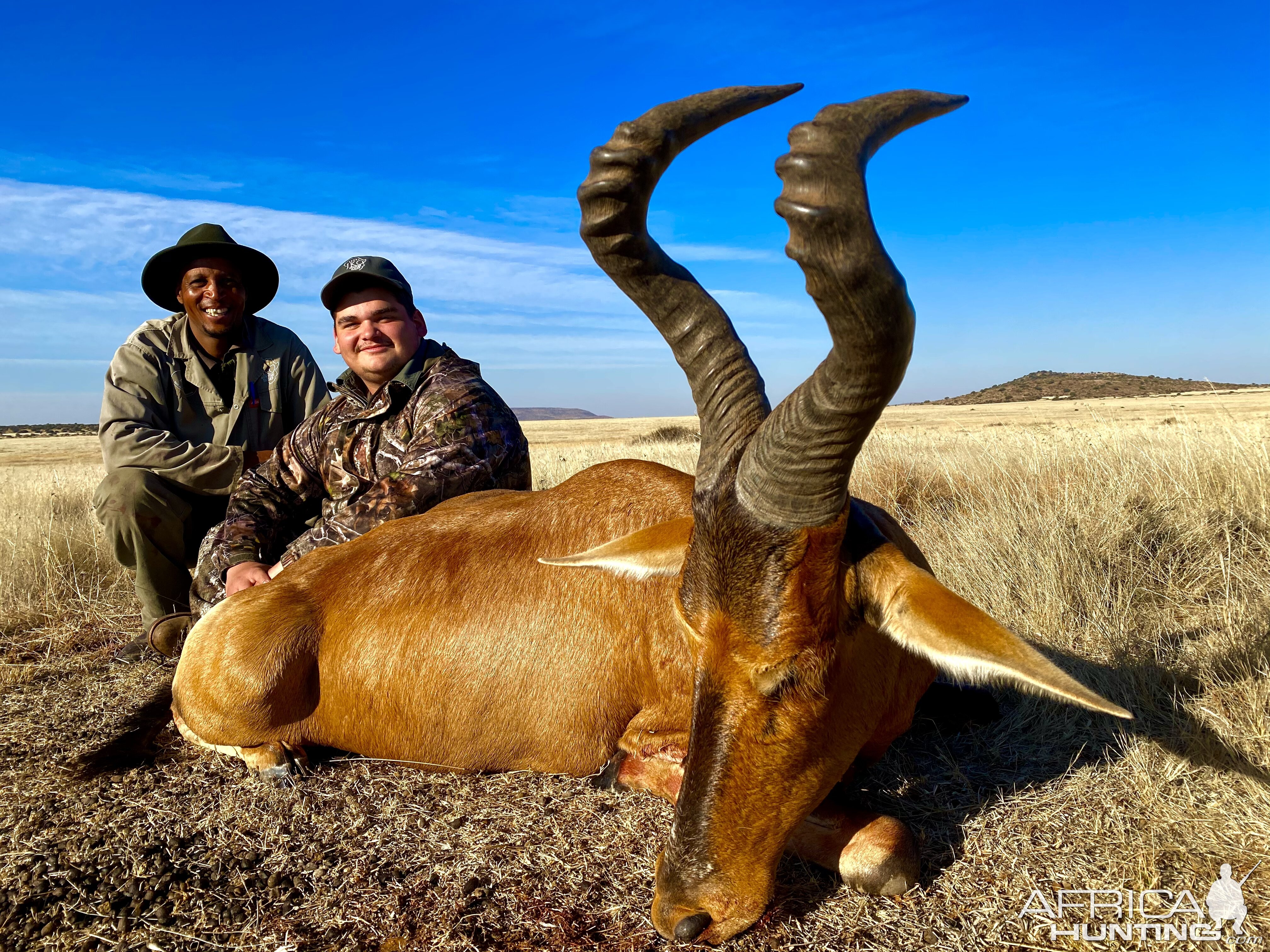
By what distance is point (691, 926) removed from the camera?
267 cm

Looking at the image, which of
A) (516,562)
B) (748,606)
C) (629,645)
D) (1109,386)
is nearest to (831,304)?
(748,606)

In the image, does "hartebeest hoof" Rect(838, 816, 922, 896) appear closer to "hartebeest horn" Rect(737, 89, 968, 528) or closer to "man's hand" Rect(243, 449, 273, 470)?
"hartebeest horn" Rect(737, 89, 968, 528)

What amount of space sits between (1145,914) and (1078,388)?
9370 centimetres

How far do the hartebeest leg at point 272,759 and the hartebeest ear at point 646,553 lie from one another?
6.58 ft

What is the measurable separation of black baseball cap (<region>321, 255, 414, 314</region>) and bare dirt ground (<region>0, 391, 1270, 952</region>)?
119 inches

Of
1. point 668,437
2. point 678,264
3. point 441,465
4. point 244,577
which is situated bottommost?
point 244,577

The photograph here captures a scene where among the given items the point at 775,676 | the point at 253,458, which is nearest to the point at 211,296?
the point at 253,458

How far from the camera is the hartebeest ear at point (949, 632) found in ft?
7.57

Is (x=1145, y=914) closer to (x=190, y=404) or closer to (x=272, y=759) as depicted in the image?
(x=272, y=759)

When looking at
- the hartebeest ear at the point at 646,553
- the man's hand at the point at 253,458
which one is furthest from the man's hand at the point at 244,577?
the hartebeest ear at the point at 646,553

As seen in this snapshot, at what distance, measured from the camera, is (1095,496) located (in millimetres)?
7812

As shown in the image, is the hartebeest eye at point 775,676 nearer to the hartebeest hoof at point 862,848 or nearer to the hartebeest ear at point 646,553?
the hartebeest ear at point 646,553

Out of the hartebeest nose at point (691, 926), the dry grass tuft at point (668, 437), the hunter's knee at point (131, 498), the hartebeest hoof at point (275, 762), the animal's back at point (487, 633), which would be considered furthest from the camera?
the dry grass tuft at point (668, 437)

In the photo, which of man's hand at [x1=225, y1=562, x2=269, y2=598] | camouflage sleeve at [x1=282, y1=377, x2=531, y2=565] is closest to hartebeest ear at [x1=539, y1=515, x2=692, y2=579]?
camouflage sleeve at [x1=282, y1=377, x2=531, y2=565]
